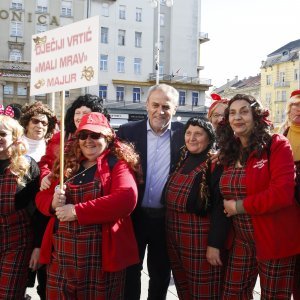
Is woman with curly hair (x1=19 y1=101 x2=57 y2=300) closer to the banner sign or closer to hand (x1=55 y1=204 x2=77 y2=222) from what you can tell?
the banner sign

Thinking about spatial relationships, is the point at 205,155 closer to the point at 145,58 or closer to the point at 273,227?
the point at 273,227

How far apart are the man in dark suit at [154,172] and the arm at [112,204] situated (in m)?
0.72

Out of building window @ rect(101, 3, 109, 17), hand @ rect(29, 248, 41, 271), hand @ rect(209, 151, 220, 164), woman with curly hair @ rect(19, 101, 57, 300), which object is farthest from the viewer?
building window @ rect(101, 3, 109, 17)

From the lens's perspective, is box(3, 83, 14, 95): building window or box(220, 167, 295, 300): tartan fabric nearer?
box(220, 167, 295, 300): tartan fabric

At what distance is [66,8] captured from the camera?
37.0m

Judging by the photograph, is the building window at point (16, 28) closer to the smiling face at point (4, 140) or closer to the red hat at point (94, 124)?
the smiling face at point (4, 140)

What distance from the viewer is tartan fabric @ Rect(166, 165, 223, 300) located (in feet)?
11.6

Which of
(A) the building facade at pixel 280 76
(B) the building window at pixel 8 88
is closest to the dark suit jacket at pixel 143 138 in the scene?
(B) the building window at pixel 8 88

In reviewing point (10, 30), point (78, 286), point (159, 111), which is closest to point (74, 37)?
point (159, 111)

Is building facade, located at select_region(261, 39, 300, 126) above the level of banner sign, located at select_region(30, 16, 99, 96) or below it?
above

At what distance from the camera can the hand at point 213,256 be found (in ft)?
11.2

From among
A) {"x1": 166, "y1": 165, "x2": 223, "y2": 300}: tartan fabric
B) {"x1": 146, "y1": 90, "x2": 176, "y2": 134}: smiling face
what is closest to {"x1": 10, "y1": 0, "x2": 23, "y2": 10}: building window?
{"x1": 146, "y1": 90, "x2": 176, "y2": 134}: smiling face

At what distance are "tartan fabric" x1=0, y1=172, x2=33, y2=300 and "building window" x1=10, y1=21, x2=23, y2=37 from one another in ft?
115

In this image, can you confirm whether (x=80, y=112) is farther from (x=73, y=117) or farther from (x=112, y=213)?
(x=112, y=213)
